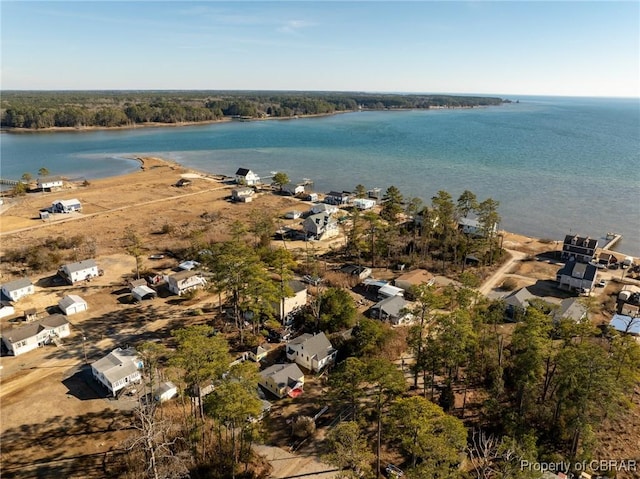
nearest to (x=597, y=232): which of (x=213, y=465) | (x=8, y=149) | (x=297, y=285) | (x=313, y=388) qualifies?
(x=297, y=285)

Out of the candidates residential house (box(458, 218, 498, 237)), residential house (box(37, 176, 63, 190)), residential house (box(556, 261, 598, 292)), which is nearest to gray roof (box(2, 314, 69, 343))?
residential house (box(458, 218, 498, 237))

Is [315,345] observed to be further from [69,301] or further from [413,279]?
Result: [69,301]

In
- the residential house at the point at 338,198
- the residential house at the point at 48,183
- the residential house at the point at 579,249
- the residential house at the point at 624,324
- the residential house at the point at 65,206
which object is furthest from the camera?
the residential house at the point at 48,183

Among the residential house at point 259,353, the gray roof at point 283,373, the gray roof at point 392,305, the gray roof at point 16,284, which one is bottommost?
the residential house at point 259,353

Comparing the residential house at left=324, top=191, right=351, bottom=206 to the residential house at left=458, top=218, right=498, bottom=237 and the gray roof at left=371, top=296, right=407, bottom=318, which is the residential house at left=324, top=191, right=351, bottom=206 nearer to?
the residential house at left=458, top=218, right=498, bottom=237

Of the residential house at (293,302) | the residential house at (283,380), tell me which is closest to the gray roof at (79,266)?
the residential house at (293,302)

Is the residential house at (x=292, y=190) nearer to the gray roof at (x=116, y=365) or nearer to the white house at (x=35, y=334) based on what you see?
the white house at (x=35, y=334)

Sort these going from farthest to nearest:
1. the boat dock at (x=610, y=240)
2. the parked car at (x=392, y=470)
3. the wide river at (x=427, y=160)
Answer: the wide river at (x=427, y=160) < the boat dock at (x=610, y=240) < the parked car at (x=392, y=470)

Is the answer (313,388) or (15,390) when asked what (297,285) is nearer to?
(313,388)
